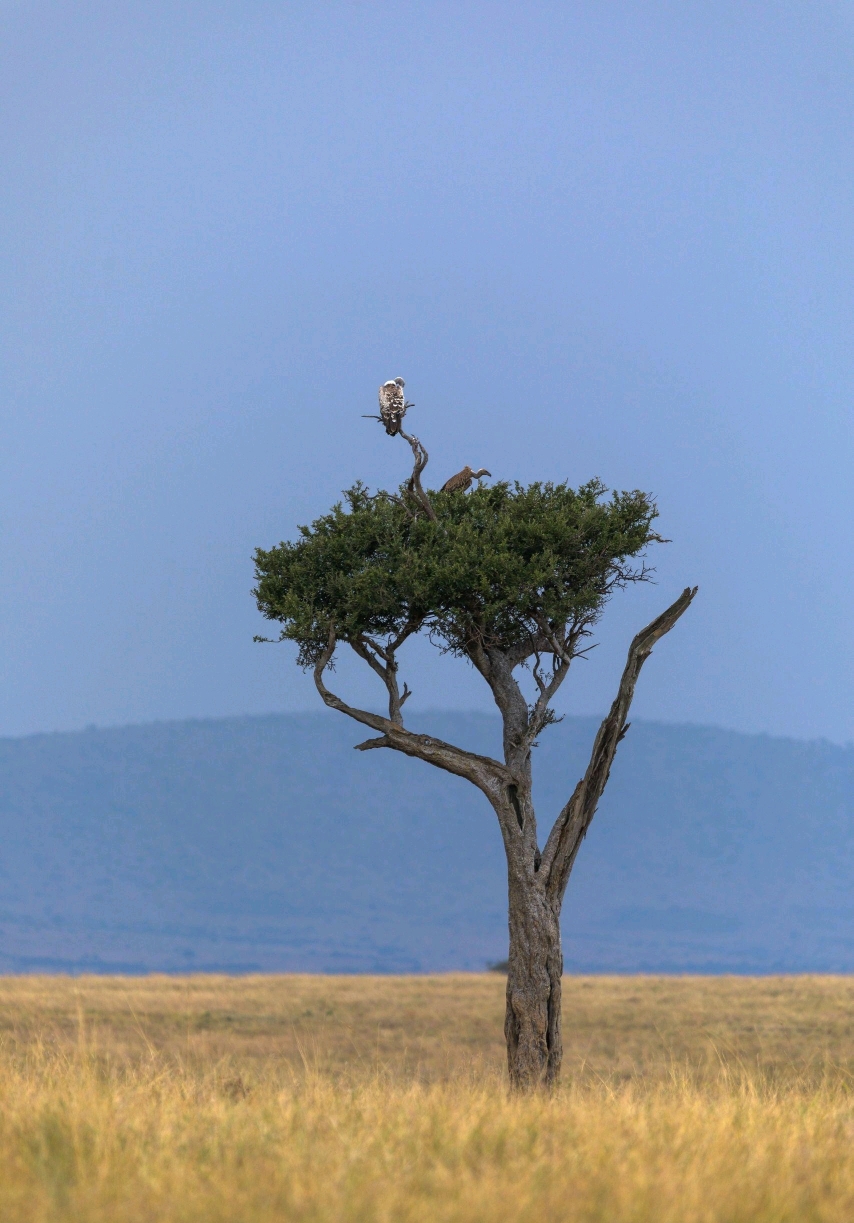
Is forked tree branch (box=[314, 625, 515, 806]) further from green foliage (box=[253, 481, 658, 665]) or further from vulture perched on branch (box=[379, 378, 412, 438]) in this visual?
vulture perched on branch (box=[379, 378, 412, 438])

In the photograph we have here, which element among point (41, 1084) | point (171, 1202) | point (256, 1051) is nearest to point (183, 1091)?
point (41, 1084)

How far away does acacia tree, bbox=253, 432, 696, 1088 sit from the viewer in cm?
1877

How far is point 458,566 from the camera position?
1861 cm

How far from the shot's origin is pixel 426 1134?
10.3 metres

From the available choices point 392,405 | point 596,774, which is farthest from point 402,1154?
point 392,405

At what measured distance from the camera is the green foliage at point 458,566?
1900cm

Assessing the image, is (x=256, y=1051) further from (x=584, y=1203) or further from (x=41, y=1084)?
(x=584, y=1203)

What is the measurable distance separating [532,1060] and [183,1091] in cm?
693

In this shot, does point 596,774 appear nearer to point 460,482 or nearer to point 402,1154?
point 460,482

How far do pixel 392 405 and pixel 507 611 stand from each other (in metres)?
3.84

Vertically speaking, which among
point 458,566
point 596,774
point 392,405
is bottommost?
point 596,774

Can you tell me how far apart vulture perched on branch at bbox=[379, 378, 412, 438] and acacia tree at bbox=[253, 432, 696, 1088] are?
2.62 ft

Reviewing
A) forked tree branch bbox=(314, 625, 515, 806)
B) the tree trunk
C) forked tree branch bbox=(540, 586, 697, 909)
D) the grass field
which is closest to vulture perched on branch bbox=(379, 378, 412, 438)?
forked tree branch bbox=(314, 625, 515, 806)

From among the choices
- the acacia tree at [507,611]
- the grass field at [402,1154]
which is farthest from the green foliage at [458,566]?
the grass field at [402,1154]
